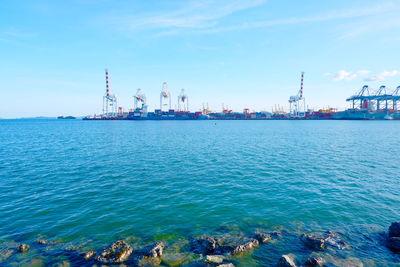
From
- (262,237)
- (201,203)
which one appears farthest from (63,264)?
(262,237)

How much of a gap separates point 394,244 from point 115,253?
14084 millimetres

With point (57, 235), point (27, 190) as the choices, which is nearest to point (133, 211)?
point (57, 235)

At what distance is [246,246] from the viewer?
32.6 ft

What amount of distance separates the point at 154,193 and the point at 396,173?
27.4 metres

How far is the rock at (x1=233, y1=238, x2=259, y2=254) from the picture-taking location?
9688 mm

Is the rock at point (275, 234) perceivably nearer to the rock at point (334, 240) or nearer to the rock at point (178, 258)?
the rock at point (334, 240)

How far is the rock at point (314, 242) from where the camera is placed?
9.92m

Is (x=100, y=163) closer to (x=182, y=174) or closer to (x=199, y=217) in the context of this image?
(x=182, y=174)

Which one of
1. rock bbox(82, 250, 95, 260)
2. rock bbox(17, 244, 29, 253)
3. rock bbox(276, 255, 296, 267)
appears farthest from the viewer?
rock bbox(17, 244, 29, 253)

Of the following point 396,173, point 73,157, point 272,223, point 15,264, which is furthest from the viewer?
point 73,157

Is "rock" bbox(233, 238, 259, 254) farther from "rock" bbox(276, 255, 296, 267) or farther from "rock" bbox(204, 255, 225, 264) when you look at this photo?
"rock" bbox(276, 255, 296, 267)

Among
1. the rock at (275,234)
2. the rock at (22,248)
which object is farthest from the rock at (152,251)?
the rock at (275,234)

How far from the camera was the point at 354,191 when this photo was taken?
56.9ft

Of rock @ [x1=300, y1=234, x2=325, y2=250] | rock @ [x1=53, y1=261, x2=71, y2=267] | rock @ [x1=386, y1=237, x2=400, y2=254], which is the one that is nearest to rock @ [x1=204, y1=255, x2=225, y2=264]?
rock @ [x1=300, y1=234, x2=325, y2=250]
